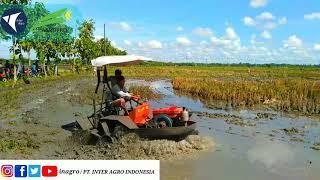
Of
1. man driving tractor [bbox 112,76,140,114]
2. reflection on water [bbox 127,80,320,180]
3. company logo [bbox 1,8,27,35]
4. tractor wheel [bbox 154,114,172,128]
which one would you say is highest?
company logo [bbox 1,8,27,35]

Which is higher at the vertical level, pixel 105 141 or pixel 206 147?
pixel 105 141

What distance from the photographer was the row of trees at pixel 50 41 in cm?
3259

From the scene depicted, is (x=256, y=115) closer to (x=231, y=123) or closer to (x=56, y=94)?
(x=231, y=123)

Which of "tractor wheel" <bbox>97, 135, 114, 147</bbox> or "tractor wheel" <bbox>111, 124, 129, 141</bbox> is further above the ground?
"tractor wheel" <bbox>111, 124, 129, 141</bbox>

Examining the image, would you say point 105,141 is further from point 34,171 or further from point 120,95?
point 34,171

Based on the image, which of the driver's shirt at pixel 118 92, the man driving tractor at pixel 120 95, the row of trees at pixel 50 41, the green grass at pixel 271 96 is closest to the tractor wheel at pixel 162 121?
the man driving tractor at pixel 120 95

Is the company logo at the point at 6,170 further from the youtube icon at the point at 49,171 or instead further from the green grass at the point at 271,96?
the green grass at the point at 271,96

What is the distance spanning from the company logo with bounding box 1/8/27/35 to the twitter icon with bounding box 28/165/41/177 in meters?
25.4

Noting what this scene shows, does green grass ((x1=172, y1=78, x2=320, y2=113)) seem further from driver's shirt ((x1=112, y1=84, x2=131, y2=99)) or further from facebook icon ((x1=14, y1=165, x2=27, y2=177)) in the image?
facebook icon ((x1=14, y1=165, x2=27, y2=177))

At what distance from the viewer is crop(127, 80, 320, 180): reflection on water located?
33.7 feet

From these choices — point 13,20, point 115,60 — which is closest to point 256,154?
point 115,60

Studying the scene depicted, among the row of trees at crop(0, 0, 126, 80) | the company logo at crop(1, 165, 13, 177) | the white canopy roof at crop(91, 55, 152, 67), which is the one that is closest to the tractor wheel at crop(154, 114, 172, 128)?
the white canopy roof at crop(91, 55, 152, 67)

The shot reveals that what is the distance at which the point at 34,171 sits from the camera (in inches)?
303

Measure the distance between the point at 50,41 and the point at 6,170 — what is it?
3702 centimetres
